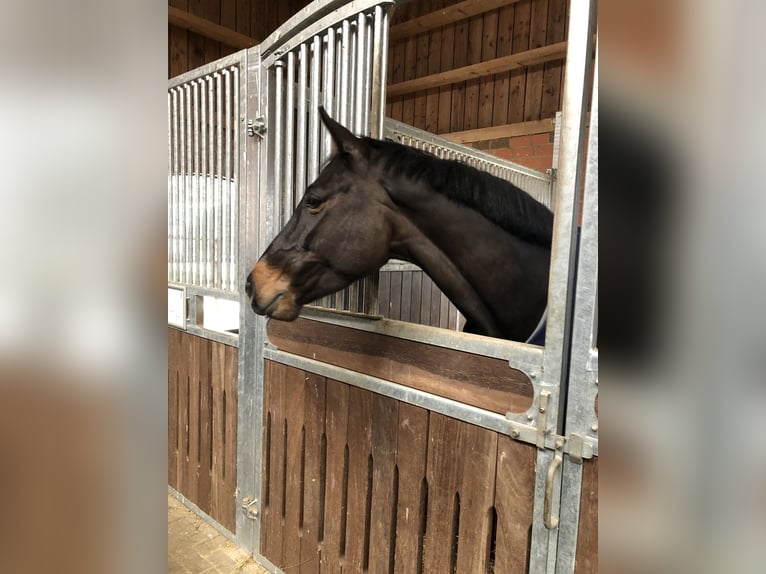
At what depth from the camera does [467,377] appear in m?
0.97

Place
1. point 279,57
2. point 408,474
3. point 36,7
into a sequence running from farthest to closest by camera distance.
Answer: point 279,57 → point 408,474 → point 36,7

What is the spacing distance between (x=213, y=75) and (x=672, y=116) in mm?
1865

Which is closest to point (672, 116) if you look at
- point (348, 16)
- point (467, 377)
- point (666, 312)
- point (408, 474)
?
point (666, 312)

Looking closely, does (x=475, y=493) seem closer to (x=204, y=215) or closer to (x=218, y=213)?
(x=218, y=213)

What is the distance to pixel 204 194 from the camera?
179cm

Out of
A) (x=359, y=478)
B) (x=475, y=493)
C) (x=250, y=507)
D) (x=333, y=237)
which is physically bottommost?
(x=250, y=507)

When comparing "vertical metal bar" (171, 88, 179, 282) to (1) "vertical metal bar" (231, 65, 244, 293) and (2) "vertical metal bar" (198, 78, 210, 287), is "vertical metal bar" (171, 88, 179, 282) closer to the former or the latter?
(2) "vertical metal bar" (198, 78, 210, 287)

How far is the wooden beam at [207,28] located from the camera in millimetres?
3297

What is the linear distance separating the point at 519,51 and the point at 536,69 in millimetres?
226

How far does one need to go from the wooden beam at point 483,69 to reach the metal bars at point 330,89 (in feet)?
8.53

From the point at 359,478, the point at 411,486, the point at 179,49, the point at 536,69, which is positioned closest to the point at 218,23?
the point at 179,49

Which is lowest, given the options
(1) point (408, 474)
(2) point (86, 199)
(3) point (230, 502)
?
(3) point (230, 502)

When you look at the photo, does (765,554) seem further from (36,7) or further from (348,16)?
(348,16)

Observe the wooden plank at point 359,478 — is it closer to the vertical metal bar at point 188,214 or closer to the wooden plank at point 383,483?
the wooden plank at point 383,483
